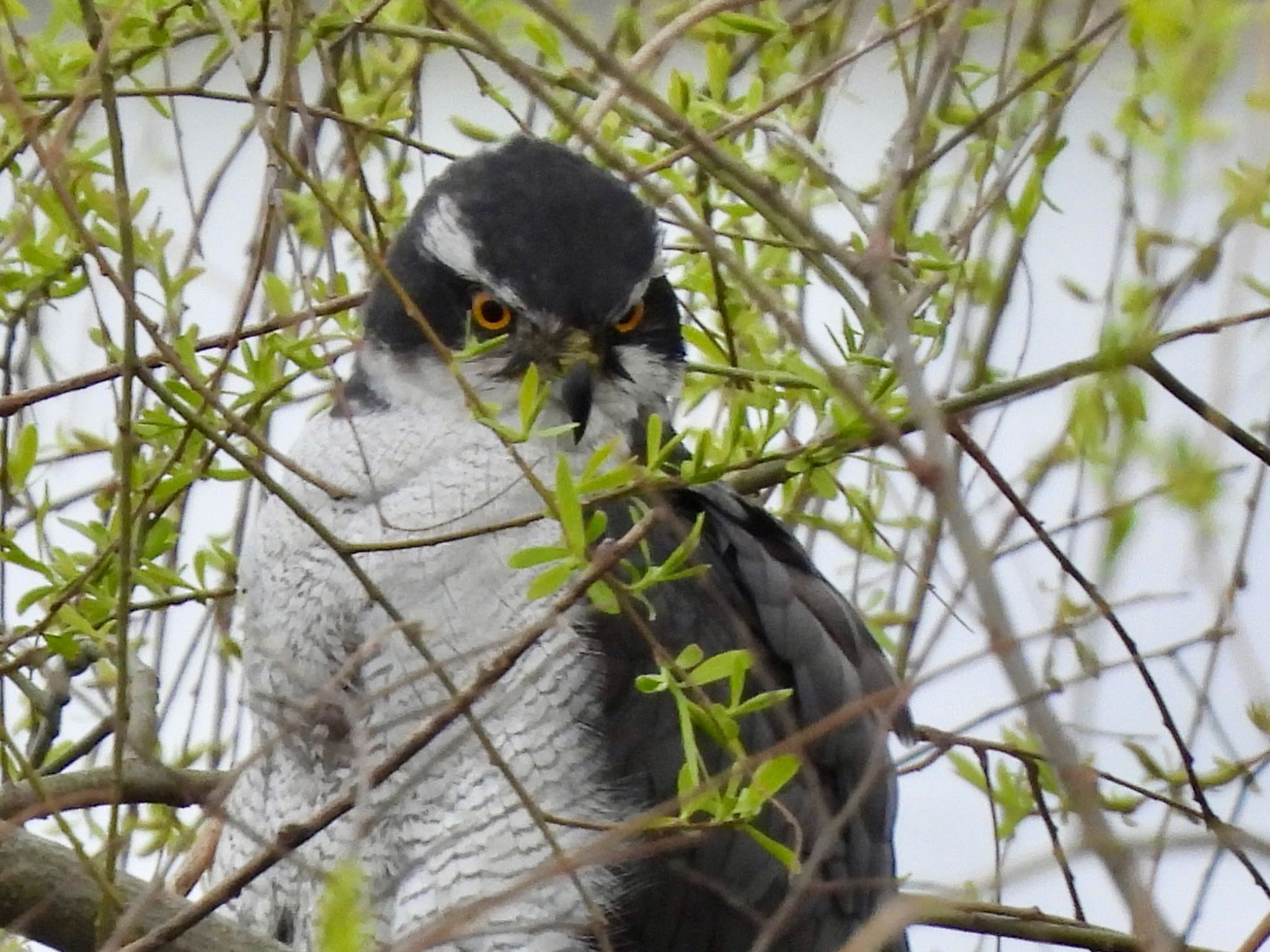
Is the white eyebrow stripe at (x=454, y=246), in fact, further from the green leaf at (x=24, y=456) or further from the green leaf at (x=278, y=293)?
the green leaf at (x=24, y=456)

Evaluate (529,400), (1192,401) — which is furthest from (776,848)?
(1192,401)

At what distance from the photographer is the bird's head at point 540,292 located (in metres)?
2.57

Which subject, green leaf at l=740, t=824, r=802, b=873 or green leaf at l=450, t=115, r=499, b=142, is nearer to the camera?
green leaf at l=740, t=824, r=802, b=873

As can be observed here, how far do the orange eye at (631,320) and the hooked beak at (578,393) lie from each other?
0.17 m

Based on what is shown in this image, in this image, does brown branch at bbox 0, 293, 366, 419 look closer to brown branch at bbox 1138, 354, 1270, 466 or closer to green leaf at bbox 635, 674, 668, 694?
green leaf at bbox 635, 674, 668, 694

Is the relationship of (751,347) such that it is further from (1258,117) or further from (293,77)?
(1258,117)

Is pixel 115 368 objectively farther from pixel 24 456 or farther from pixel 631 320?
pixel 631 320

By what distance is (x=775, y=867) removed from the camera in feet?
Answer: 8.68

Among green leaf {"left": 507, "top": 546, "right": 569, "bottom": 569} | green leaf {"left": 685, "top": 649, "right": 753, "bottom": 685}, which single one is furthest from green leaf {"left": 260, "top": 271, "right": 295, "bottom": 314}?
green leaf {"left": 685, "top": 649, "right": 753, "bottom": 685}

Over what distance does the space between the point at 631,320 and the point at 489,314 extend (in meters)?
0.22

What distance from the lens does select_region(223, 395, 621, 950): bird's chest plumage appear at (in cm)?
250

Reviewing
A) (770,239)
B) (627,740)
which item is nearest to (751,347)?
(770,239)

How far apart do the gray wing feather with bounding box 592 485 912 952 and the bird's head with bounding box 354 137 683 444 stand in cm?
21

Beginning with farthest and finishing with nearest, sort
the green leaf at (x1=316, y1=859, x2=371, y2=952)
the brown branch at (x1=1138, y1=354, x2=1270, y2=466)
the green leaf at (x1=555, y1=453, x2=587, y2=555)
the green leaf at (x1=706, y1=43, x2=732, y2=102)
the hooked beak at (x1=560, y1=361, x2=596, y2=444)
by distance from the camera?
the green leaf at (x1=706, y1=43, x2=732, y2=102)
the hooked beak at (x1=560, y1=361, x2=596, y2=444)
the brown branch at (x1=1138, y1=354, x2=1270, y2=466)
the green leaf at (x1=555, y1=453, x2=587, y2=555)
the green leaf at (x1=316, y1=859, x2=371, y2=952)
